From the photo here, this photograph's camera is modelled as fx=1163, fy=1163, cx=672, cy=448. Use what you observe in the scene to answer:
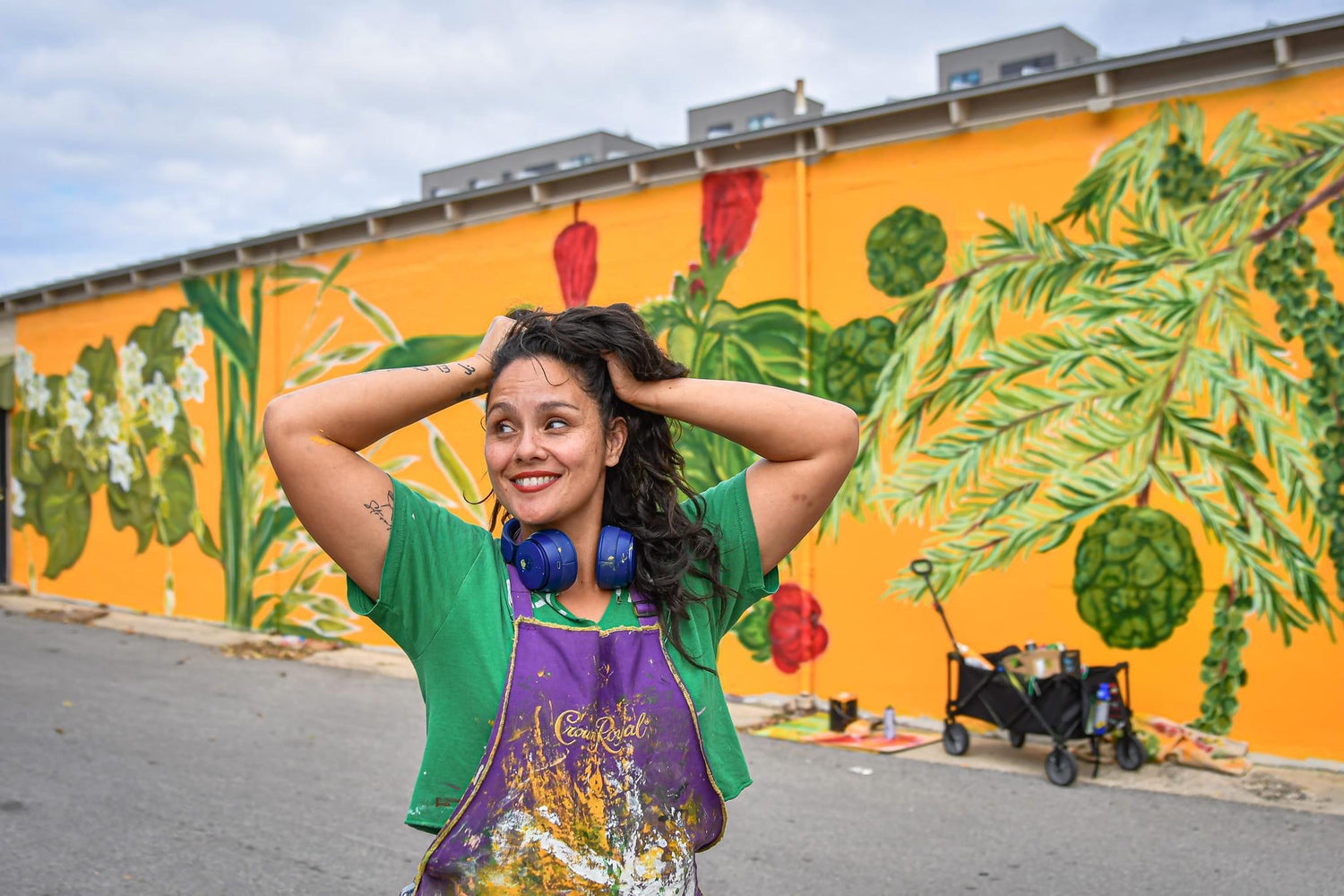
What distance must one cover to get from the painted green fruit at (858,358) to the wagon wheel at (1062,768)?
2.82 metres

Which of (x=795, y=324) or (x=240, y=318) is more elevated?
(x=240, y=318)

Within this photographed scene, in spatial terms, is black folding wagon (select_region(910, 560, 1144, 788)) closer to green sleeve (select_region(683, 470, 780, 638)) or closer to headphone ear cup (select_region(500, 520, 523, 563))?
green sleeve (select_region(683, 470, 780, 638))

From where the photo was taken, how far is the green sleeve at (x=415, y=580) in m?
1.97

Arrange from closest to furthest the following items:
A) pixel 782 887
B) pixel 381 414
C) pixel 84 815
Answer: pixel 381 414 → pixel 782 887 → pixel 84 815

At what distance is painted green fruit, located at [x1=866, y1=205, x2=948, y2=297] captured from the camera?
8336mm

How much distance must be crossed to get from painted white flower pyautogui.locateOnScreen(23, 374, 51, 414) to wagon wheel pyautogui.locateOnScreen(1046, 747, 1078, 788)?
48.0ft

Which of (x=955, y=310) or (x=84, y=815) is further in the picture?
(x=955, y=310)

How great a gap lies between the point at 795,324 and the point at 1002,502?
2104mm

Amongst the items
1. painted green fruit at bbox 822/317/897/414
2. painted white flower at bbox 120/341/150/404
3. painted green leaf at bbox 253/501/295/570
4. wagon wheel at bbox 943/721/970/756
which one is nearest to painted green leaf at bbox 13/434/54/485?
painted white flower at bbox 120/341/150/404

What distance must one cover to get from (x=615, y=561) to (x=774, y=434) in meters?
0.38

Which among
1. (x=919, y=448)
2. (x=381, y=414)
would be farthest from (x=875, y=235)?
(x=381, y=414)

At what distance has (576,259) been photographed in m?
10.5

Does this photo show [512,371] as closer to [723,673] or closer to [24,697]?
[723,673]

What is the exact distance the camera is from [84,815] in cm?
591
